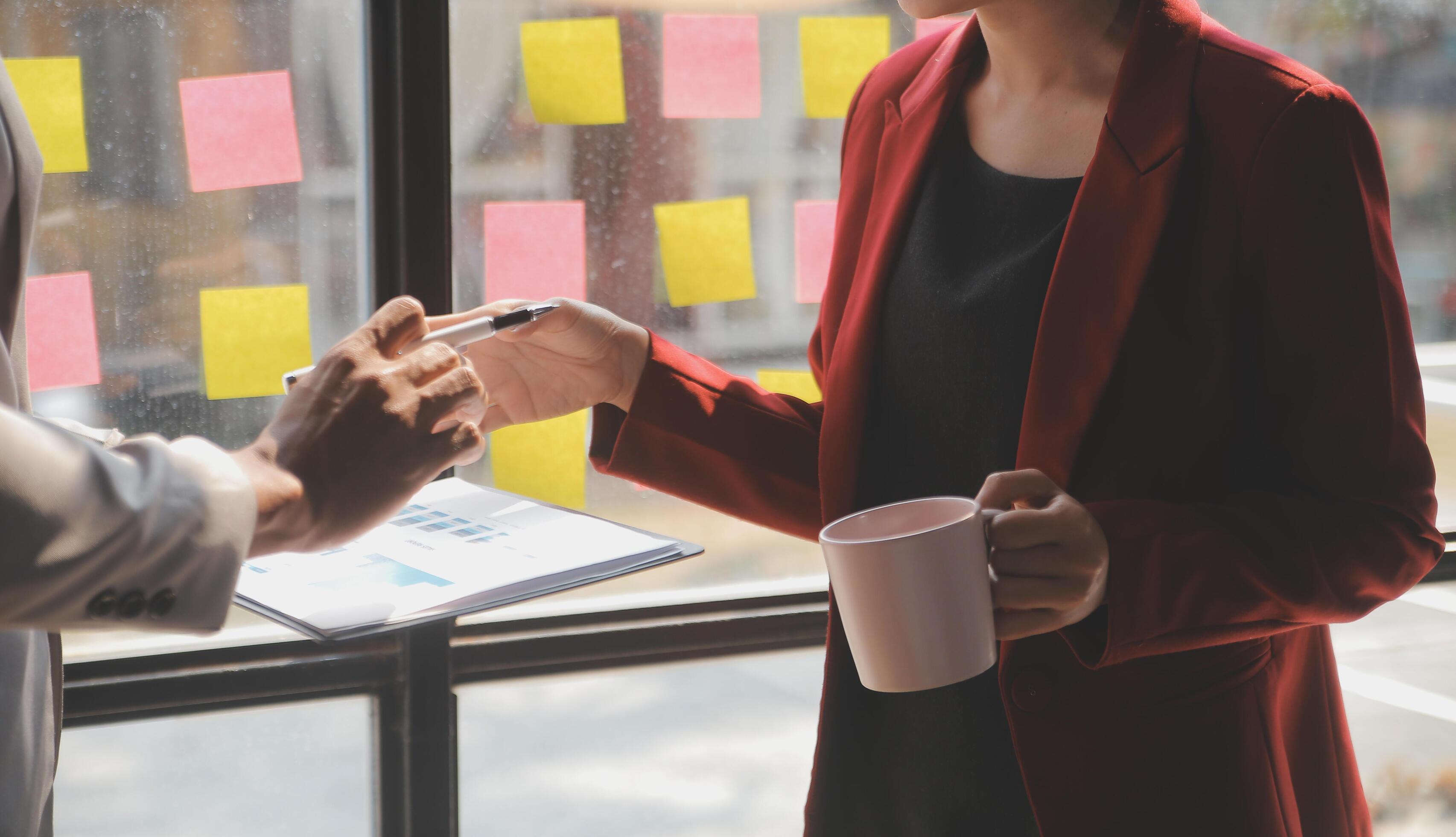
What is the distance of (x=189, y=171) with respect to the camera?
122cm

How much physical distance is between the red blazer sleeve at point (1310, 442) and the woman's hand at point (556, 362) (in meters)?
0.43

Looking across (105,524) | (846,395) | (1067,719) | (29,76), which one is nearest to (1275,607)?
(1067,719)

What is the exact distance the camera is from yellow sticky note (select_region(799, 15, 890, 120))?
142 cm

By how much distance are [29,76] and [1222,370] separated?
1139 millimetres

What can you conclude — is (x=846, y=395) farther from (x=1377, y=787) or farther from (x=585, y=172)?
(x=1377, y=787)

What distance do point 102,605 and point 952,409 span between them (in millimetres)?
604

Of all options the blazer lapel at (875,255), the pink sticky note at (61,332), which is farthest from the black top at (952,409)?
the pink sticky note at (61,332)

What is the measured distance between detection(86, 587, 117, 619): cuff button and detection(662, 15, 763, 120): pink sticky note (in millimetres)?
936

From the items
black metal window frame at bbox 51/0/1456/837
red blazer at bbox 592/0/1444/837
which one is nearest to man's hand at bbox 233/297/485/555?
red blazer at bbox 592/0/1444/837

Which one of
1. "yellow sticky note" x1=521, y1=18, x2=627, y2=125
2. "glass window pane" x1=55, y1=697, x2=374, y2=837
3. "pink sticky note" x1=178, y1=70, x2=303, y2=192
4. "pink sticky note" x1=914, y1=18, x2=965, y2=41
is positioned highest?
"pink sticky note" x1=914, y1=18, x2=965, y2=41

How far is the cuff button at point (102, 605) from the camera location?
59 cm

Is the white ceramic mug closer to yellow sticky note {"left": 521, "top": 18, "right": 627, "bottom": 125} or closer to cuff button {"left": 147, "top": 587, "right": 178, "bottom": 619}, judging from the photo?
cuff button {"left": 147, "top": 587, "right": 178, "bottom": 619}

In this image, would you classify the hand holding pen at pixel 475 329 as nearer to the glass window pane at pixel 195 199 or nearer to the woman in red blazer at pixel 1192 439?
the woman in red blazer at pixel 1192 439

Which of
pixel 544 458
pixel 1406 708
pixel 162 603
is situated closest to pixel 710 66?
pixel 544 458
